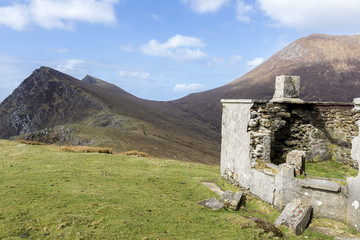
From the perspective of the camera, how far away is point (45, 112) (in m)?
69.2

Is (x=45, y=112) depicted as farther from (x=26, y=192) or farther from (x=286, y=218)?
(x=286, y=218)

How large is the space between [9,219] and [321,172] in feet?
33.7

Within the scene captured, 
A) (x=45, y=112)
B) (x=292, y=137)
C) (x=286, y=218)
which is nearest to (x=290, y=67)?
(x=45, y=112)

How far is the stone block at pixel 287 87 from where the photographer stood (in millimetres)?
11516

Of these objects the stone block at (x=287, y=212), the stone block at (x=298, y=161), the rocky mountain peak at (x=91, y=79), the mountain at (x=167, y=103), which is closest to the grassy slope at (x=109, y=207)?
the stone block at (x=287, y=212)

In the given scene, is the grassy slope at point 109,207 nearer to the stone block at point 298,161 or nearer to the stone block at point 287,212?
the stone block at point 287,212

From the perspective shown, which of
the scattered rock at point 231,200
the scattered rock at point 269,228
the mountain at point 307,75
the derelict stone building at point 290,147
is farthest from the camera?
the mountain at point 307,75

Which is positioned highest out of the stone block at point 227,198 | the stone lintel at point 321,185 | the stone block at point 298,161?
A: the stone block at point 298,161

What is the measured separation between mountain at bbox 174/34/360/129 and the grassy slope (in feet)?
227

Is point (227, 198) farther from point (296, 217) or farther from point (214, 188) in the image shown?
point (296, 217)

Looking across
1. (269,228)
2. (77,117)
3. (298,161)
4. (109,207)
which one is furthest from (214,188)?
(77,117)

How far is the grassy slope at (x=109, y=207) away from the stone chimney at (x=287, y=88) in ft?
14.5

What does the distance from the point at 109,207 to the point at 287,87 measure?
8509mm

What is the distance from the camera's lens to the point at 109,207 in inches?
290
